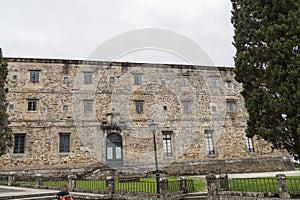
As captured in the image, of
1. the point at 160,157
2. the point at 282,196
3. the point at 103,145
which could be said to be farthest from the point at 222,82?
the point at 282,196

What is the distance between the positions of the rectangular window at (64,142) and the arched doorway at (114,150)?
9.29 ft

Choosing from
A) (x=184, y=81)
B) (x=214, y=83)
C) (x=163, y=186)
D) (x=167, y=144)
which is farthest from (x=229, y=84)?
(x=163, y=186)

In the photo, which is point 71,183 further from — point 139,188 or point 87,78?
point 87,78

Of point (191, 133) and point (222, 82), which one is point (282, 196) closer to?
point (191, 133)

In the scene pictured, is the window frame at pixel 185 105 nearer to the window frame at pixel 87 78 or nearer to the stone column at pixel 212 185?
the window frame at pixel 87 78

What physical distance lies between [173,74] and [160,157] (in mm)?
7044

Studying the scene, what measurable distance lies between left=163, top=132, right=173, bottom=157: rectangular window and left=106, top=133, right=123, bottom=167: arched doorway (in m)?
3.51

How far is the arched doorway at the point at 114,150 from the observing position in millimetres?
18781

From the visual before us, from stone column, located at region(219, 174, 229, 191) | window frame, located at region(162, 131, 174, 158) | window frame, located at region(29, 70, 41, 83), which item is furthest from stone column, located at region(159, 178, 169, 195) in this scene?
window frame, located at region(29, 70, 41, 83)

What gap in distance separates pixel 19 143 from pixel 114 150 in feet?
21.6

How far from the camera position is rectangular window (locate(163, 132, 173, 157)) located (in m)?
20.2

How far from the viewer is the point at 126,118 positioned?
20.0m

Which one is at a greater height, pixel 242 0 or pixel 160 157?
pixel 242 0

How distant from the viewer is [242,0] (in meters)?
9.20
